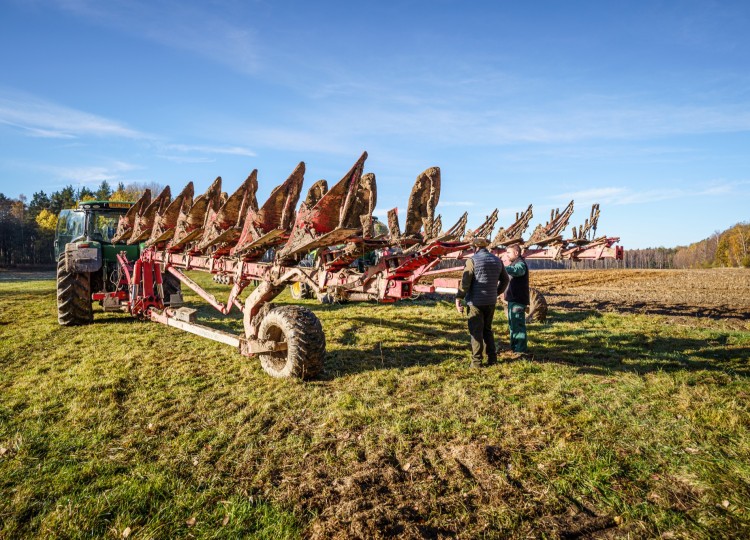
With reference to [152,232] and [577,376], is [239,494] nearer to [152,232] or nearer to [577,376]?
[577,376]

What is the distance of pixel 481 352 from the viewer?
5.98 m

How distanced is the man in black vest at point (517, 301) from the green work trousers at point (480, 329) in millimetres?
756

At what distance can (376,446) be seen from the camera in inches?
138

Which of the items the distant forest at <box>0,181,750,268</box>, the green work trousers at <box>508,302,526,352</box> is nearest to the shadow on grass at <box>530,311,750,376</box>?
the green work trousers at <box>508,302,526,352</box>

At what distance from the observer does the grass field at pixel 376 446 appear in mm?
2570

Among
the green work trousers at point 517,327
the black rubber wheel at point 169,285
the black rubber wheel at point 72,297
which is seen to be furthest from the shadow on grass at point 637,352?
the black rubber wheel at point 72,297

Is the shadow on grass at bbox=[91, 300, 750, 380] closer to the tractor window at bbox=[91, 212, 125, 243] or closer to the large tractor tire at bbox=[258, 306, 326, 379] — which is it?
the large tractor tire at bbox=[258, 306, 326, 379]

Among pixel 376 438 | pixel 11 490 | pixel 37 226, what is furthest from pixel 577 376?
pixel 37 226

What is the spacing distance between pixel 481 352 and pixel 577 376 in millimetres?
1273

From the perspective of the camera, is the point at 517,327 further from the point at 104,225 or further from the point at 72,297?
the point at 104,225

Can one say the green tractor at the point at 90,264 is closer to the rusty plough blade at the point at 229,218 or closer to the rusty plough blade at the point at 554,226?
the rusty plough blade at the point at 229,218

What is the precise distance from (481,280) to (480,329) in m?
0.71

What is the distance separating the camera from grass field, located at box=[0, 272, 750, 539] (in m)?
2.57

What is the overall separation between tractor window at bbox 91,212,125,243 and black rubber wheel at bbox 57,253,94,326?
151 centimetres
